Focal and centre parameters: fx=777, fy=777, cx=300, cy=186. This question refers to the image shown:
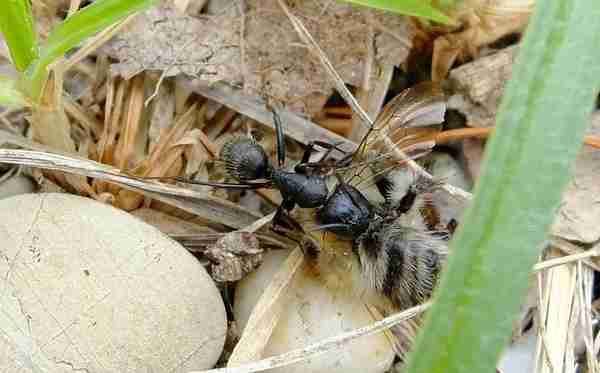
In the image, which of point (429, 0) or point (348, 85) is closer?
point (429, 0)

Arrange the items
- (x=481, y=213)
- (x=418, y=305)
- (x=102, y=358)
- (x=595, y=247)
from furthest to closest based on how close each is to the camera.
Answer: (x=595, y=247) → (x=418, y=305) → (x=102, y=358) → (x=481, y=213)

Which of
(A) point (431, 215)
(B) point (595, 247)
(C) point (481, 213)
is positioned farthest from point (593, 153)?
(C) point (481, 213)

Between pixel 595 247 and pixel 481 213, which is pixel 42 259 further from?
pixel 595 247

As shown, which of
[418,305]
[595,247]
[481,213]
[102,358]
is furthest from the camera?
[595,247]

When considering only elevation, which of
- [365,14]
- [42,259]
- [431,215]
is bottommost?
[42,259]

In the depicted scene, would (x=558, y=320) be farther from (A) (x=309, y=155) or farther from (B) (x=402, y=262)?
(A) (x=309, y=155)

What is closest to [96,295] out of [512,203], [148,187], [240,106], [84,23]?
[148,187]

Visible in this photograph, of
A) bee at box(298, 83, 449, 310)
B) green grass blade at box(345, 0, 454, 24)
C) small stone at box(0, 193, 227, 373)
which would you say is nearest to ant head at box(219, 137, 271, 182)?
bee at box(298, 83, 449, 310)

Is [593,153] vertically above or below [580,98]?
below
